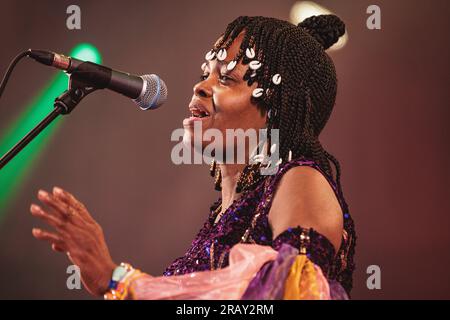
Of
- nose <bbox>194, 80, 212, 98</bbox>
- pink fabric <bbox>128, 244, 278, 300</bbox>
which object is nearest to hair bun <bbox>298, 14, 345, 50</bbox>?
nose <bbox>194, 80, 212, 98</bbox>

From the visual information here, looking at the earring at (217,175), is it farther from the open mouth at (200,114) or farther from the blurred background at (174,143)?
the blurred background at (174,143)

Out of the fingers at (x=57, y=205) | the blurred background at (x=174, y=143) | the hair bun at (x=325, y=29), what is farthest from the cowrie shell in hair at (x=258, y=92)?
the blurred background at (x=174, y=143)

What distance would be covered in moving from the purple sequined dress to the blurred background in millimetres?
1354

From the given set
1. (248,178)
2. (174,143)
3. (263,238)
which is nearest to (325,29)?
(248,178)

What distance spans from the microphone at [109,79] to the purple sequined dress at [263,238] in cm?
43

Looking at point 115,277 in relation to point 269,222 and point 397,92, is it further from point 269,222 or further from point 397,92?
point 397,92

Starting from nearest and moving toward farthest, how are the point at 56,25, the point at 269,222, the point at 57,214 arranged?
the point at 57,214 → the point at 269,222 → the point at 56,25

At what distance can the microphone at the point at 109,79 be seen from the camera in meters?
1.87

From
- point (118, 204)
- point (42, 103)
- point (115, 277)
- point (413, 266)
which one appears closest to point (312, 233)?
point (115, 277)

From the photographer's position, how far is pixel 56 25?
4.16 metres

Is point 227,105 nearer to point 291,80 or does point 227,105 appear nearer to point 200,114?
point 200,114

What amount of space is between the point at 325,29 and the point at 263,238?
0.88 meters

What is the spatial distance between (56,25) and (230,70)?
7.70 feet

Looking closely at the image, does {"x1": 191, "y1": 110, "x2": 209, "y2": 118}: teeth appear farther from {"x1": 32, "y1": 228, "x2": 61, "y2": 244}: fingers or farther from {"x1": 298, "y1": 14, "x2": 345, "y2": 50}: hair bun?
{"x1": 32, "y1": 228, "x2": 61, "y2": 244}: fingers
